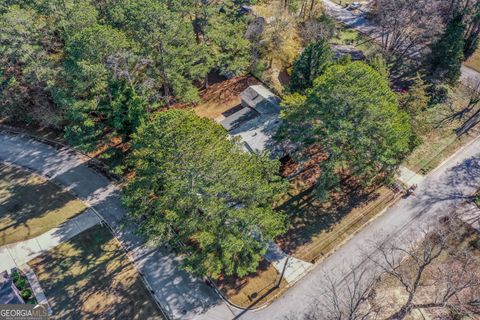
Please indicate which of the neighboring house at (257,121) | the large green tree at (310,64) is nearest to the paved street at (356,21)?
the large green tree at (310,64)

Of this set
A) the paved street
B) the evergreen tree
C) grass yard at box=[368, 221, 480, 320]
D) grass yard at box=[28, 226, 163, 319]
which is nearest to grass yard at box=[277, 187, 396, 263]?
grass yard at box=[368, 221, 480, 320]

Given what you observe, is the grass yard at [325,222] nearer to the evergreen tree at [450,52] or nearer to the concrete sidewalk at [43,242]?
the concrete sidewalk at [43,242]

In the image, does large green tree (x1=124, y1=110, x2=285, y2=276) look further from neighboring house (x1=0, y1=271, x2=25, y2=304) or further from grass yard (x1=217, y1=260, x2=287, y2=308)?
neighboring house (x1=0, y1=271, x2=25, y2=304)

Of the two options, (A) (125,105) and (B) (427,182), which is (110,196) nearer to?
(A) (125,105)

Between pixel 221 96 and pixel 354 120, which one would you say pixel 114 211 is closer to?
pixel 221 96

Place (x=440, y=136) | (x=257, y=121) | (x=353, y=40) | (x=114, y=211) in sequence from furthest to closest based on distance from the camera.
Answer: (x=353, y=40), (x=440, y=136), (x=257, y=121), (x=114, y=211)

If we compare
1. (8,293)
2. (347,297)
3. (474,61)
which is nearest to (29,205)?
(8,293)
